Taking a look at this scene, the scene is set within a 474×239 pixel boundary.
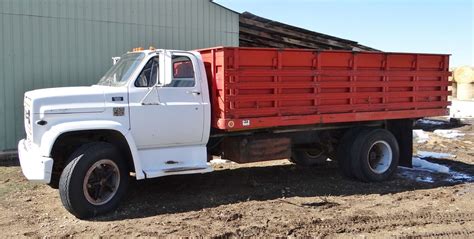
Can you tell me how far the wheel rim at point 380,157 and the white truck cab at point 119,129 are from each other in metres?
3.43

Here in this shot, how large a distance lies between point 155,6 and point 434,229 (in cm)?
865

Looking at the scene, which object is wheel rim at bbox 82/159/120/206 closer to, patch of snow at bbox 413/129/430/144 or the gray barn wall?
the gray barn wall

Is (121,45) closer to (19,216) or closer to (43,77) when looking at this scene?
(43,77)

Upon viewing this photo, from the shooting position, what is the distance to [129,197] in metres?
7.60

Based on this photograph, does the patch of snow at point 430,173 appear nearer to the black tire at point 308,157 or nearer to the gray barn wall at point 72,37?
the black tire at point 308,157

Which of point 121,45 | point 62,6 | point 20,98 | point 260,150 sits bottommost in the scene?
point 260,150

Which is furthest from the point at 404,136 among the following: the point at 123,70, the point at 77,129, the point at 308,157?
the point at 77,129

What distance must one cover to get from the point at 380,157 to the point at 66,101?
5739 mm

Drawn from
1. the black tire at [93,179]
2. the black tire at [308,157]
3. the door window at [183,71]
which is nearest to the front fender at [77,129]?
the black tire at [93,179]

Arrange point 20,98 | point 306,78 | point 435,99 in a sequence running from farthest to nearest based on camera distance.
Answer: point 20,98 → point 435,99 → point 306,78

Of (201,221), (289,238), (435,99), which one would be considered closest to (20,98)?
(201,221)

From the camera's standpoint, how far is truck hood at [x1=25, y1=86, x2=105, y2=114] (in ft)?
21.1

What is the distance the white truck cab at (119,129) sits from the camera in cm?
647

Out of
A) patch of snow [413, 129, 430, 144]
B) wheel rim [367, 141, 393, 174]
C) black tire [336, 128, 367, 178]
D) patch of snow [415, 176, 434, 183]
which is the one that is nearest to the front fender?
black tire [336, 128, 367, 178]
